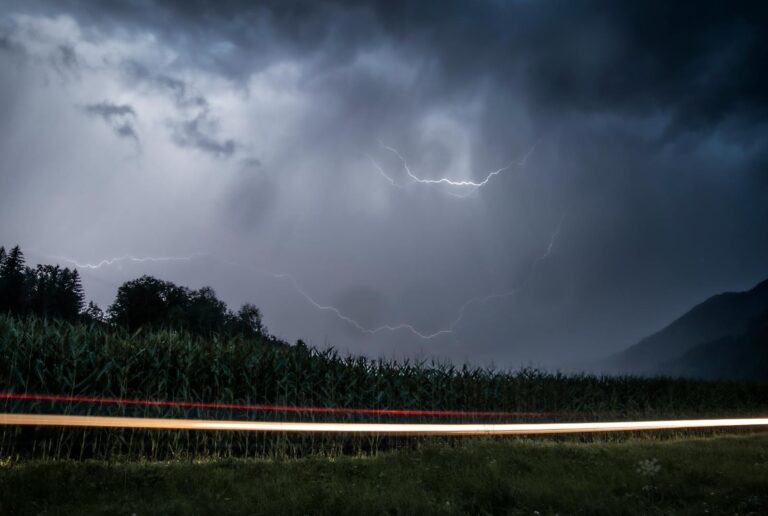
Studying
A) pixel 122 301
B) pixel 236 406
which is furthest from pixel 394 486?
pixel 122 301

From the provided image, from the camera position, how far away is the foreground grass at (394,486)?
889cm

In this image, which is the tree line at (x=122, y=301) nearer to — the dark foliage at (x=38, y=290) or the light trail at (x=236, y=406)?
the dark foliage at (x=38, y=290)

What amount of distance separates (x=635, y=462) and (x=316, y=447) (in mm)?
7892

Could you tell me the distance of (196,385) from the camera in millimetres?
16625

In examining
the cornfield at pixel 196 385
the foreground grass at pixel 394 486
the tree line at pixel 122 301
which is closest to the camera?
the foreground grass at pixel 394 486

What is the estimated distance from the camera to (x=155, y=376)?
15.9 metres

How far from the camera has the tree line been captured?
73375 millimetres

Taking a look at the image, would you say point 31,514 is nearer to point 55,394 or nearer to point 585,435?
point 55,394

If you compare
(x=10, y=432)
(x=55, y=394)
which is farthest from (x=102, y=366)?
(x=10, y=432)

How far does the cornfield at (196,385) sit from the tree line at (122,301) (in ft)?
168

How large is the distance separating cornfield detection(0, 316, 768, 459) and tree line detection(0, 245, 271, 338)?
51.1 metres

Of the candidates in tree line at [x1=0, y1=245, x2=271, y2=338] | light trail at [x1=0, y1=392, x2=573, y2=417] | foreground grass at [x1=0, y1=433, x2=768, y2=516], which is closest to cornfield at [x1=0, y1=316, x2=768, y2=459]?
light trail at [x1=0, y1=392, x2=573, y2=417]

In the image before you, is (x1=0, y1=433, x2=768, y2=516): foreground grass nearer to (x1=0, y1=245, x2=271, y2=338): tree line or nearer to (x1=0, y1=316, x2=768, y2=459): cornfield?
(x1=0, y1=316, x2=768, y2=459): cornfield

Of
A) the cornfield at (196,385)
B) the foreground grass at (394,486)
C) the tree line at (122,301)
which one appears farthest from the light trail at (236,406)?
the tree line at (122,301)
